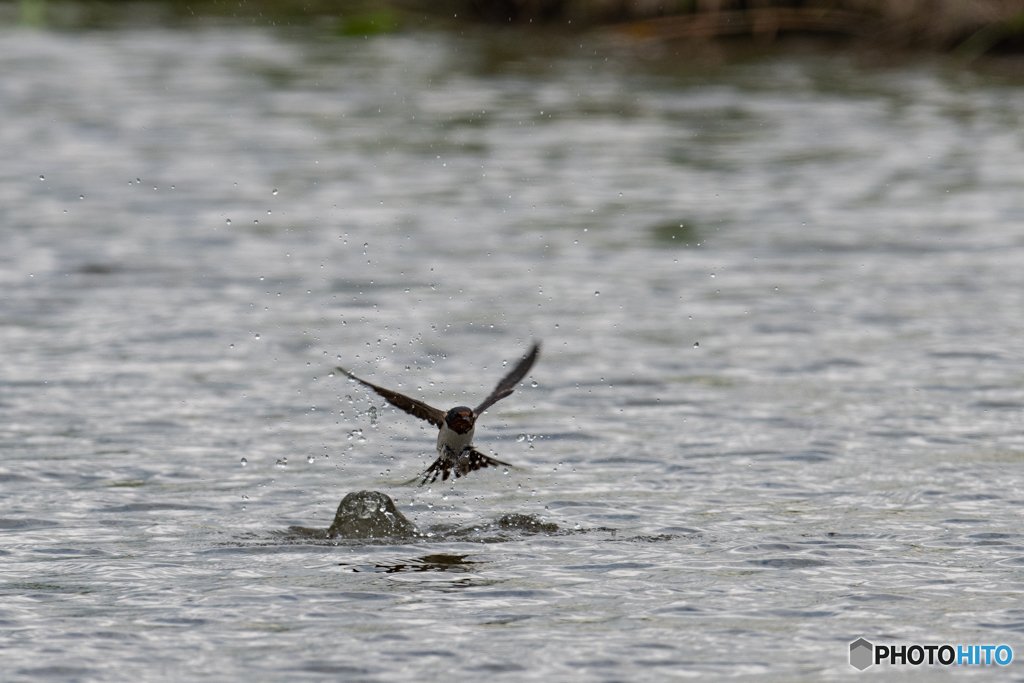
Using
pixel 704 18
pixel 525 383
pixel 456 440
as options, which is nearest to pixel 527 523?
pixel 456 440

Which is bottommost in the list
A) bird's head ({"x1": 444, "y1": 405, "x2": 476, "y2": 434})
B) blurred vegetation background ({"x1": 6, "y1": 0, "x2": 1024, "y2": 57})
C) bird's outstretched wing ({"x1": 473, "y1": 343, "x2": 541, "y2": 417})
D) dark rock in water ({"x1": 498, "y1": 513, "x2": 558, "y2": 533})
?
dark rock in water ({"x1": 498, "y1": 513, "x2": 558, "y2": 533})

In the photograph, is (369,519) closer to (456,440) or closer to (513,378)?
(456,440)

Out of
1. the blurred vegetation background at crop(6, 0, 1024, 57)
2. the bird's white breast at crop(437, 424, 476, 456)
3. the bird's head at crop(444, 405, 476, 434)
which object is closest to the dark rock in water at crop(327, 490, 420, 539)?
the bird's white breast at crop(437, 424, 476, 456)

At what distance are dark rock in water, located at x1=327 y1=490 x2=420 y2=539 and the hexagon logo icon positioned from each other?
83.2 inches

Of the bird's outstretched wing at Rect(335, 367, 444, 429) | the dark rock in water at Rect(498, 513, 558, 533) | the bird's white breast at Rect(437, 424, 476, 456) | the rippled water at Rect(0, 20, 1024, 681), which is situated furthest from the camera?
the dark rock in water at Rect(498, 513, 558, 533)

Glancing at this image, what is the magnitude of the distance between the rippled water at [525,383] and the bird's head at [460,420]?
49 cm

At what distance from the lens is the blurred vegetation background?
2217 cm

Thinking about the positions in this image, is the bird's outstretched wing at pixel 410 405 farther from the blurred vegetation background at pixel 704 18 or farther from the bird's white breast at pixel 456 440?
the blurred vegetation background at pixel 704 18

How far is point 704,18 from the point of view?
74.2ft
